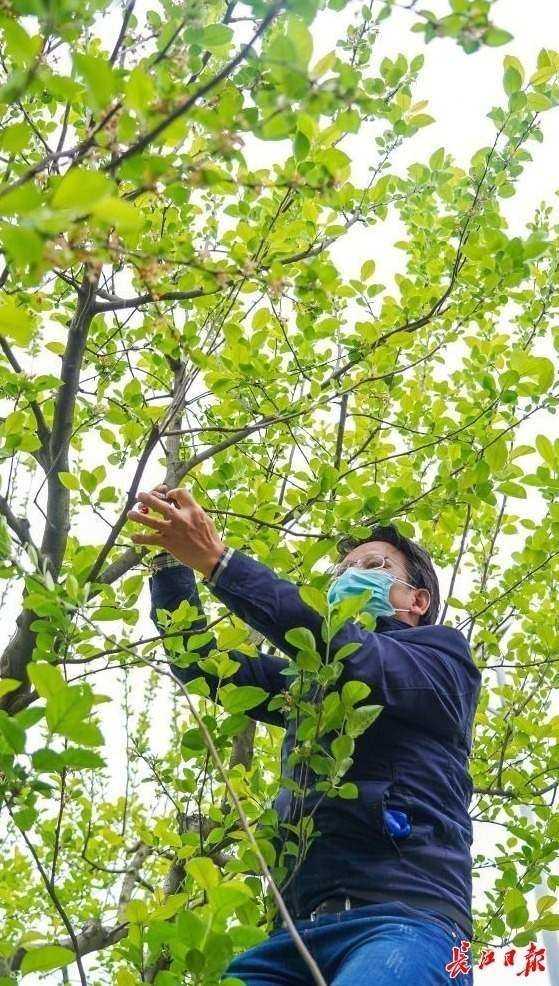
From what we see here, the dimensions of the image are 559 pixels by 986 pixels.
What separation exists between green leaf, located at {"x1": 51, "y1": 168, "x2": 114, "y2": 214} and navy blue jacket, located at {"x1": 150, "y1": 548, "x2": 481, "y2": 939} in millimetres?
1316

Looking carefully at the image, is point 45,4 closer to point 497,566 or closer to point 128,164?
point 128,164

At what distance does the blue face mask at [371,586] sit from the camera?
2643 mm

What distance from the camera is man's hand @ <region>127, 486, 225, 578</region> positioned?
2059 millimetres

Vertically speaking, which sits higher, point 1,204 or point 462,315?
point 462,315

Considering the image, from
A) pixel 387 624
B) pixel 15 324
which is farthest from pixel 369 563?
pixel 15 324

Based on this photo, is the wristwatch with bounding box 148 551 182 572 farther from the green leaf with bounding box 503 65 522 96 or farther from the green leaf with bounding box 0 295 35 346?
the green leaf with bounding box 0 295 35 346

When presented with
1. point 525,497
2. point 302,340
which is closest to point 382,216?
point 302,340

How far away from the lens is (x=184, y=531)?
2.07 metres

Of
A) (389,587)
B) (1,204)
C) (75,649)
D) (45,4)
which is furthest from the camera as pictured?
(389,587)

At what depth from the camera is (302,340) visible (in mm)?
3244

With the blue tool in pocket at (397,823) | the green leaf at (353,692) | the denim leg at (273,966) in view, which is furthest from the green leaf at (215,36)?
the denim leg at (273,966)

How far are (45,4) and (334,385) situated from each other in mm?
1946

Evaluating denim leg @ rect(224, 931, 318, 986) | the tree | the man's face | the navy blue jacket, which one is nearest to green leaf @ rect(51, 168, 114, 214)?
the tree

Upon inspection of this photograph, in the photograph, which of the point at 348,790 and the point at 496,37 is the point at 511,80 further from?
the point at 348,790
